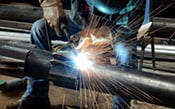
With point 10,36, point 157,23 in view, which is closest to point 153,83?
point 157,23

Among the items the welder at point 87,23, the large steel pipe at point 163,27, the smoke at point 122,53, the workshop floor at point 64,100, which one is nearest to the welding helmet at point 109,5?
the welder at point 87,23

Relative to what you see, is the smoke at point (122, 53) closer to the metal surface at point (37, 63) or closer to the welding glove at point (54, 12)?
the welding glove at point (54, 12)

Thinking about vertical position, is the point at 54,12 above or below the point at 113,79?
above

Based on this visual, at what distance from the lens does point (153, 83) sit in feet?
3.24

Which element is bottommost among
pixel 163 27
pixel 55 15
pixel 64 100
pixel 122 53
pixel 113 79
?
pixel 64 100

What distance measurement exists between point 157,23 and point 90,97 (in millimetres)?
1366

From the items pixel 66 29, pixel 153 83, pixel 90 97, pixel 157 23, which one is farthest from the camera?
pixel 157 23

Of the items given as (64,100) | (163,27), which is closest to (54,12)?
(64,100)

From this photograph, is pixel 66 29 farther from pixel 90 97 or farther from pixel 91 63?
pixel 90 97

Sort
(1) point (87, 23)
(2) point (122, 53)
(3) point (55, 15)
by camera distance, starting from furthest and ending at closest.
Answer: (1) point (87, 23) → (2) point (122, 53) → (3) point (55, 15)

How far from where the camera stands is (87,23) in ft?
6.64

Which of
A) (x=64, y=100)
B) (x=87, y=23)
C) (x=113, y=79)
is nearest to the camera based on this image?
(x=113, y=79)

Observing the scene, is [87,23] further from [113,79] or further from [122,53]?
[113,79]

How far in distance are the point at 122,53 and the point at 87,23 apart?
0.41 m
